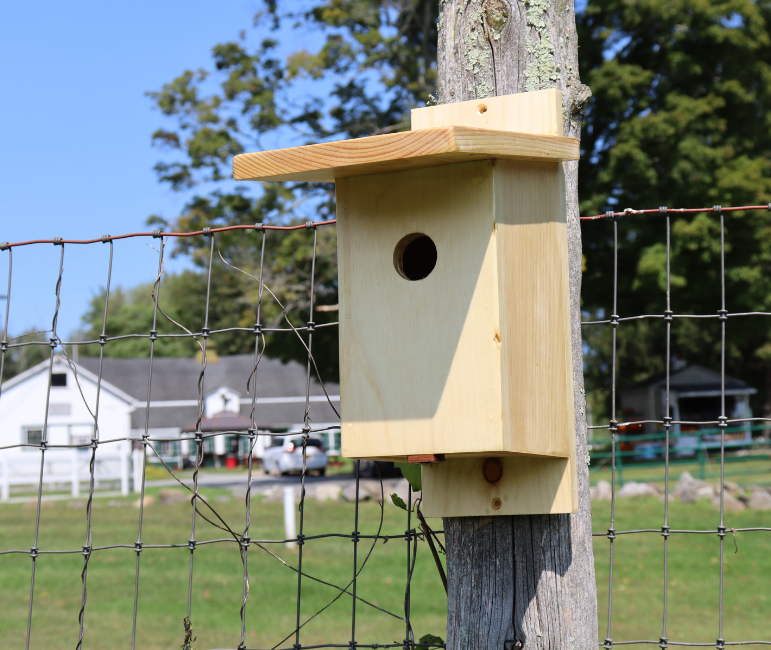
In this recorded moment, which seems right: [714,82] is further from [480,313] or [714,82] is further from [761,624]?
[480,313]

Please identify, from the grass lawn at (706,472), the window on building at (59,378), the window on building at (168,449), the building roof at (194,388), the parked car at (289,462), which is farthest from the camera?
the building roof at (194,388)

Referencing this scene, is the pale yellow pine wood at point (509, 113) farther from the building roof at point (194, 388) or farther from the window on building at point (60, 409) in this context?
the building roof at point (194, 388)

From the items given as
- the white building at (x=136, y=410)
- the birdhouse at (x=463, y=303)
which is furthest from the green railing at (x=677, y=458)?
the birdhouse at (x=463, y=303)

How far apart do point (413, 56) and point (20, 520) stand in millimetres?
11576

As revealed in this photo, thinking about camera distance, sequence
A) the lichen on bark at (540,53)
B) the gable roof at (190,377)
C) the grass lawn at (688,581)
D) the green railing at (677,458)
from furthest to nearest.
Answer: the gable roof at (190,377), the green railing at (677,458), the grass lawn at (688,581), the lichen on bark at (540,53)

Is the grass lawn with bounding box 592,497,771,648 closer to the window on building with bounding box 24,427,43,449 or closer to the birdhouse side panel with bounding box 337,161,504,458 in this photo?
the birdhouse side panel with bounding box 337,161,504,458

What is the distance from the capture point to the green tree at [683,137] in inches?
626

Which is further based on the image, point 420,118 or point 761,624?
point 761,624

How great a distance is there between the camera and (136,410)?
4162 cm

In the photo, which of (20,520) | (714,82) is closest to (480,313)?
(20,520)

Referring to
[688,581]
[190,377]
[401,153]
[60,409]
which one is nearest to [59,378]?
[60,409]

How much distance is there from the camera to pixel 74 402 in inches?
1271

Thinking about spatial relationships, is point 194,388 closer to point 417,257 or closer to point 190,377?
point 190,377

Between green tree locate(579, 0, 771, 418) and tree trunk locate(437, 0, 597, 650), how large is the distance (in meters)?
14.3
